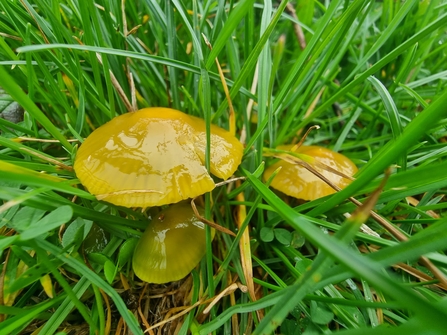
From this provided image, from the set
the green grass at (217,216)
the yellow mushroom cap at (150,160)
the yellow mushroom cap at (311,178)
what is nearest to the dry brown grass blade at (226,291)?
the green grass at (217,216)

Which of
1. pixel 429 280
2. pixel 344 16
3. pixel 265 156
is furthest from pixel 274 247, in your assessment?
pixel 344 16

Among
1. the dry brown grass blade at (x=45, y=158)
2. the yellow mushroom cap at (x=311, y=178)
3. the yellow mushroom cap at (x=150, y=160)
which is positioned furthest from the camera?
the yellow mushroom cap at (x=311, y=178)

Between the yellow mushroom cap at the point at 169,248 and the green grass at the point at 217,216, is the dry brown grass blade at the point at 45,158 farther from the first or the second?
the yellow mushroom cap at the point at 169,248

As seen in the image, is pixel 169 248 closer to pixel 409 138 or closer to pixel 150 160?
pixel 150 160

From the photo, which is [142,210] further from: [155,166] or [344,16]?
[344,16]

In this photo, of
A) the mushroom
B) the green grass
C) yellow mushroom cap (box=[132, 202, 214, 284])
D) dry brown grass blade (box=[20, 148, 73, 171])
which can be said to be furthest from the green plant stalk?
dry brown grass blade (box=[20, 148, 73, 171])
